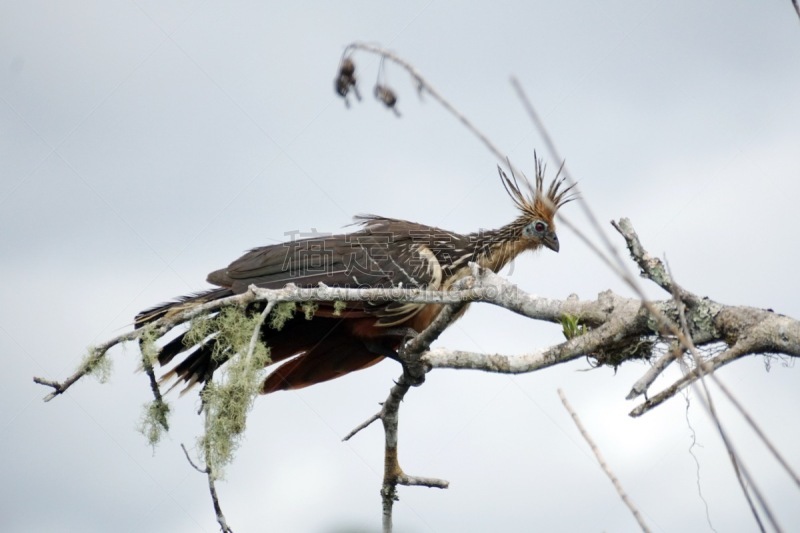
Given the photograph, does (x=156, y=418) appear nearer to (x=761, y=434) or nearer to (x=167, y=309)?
(x=167, y=309)

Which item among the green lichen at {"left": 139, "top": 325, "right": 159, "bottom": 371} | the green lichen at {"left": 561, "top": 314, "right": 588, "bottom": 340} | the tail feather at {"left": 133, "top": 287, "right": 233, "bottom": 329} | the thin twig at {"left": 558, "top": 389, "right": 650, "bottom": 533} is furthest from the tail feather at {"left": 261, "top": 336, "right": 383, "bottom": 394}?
the thin twig at {"left": 558, "top": 389, "right": 650, "bottom": 533}

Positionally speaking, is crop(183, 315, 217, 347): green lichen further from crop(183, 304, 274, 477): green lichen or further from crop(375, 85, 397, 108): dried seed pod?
crop(375, 85, 397, 108): dried seed pod

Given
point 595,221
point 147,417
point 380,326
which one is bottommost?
point 595,221

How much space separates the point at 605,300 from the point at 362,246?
2.29 m

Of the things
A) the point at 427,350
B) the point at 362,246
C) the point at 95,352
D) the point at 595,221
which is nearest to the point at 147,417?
the point at 95,352

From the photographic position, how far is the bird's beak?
18.0 ft

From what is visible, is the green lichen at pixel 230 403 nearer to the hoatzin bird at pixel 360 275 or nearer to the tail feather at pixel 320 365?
the hoatzin bird at pixel 360 275

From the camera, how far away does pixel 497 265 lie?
18.1 feet

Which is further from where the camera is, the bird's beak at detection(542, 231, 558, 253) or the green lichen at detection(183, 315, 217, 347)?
the bird's beak at detection(542, 231, 558, 253)

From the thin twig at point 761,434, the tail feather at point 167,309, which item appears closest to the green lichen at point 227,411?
the tail feather at point 167,309

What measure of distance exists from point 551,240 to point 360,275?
131 centimetres

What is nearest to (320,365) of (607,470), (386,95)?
(386,95)

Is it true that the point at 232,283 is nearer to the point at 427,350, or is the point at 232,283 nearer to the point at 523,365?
the point at 427,350

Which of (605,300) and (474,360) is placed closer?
(605,300)
